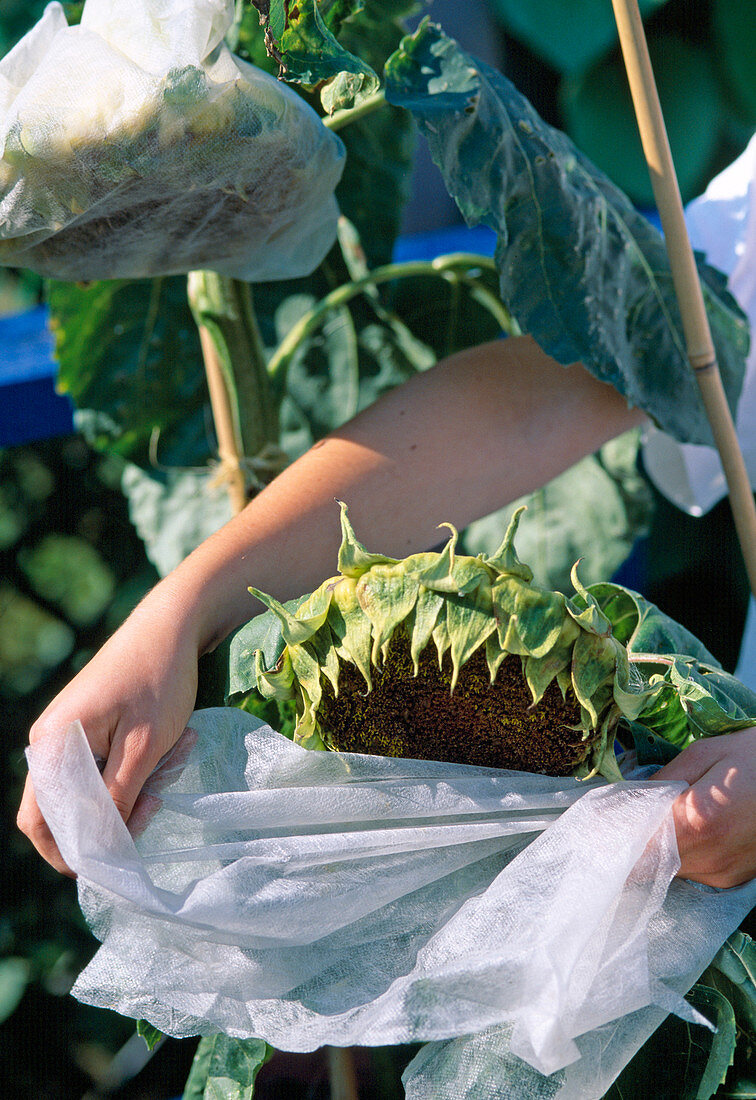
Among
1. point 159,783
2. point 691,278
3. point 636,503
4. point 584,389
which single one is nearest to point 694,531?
point 636,503

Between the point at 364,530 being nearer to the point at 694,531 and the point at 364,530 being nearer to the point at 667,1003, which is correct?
the point at 667,1003

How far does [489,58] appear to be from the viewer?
2.06m

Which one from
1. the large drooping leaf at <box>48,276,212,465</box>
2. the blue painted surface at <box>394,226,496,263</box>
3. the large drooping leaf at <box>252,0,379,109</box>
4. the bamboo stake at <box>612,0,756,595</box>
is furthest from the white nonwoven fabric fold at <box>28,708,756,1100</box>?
the blue painted surface at <box>394,226,496,263</box>

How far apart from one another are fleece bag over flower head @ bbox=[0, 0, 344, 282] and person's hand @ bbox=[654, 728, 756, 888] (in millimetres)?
403

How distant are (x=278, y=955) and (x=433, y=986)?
0.09 m

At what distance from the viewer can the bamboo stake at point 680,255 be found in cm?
54

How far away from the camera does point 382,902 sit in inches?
18.8

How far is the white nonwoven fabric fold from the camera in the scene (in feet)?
1.38

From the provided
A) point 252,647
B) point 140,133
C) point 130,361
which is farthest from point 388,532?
point 130,361

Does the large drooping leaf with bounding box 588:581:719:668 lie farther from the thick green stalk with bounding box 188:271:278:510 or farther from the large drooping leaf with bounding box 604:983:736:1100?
the thick green stalk with bounding box 188:271:278:510

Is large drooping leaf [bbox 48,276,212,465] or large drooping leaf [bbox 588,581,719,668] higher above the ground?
large drooping leaf [bbox 48,276,212,465]

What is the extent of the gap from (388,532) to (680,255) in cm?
26

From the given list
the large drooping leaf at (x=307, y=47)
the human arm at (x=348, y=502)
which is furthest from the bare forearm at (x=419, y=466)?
the large drooping leaf at (x=307, y=47)

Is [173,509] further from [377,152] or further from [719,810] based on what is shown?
[719,810]
